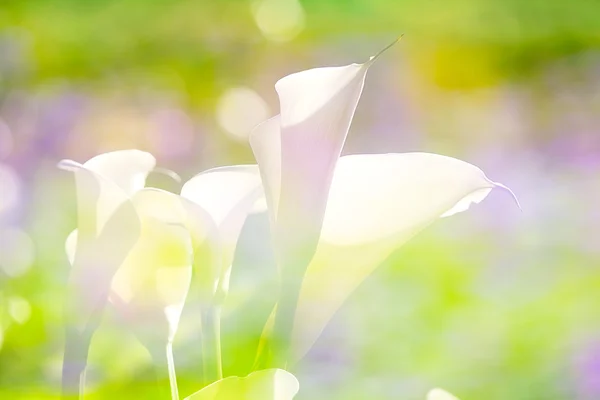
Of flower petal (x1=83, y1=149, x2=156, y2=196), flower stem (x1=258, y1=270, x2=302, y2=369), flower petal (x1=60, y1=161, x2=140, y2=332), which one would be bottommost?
flower stem (x1=258, y1=270, x2=302, y2=369)

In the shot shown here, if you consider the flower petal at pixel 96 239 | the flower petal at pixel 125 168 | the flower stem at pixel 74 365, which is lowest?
the flower stem at pixel 74 365

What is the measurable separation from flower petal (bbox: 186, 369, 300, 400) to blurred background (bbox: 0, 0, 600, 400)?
A: 33 centimetres

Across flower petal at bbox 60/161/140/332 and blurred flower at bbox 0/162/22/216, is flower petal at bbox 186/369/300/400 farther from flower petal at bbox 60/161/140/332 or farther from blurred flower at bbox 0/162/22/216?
blurred flower at bbox 0/162/22/216

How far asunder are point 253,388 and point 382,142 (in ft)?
1.28

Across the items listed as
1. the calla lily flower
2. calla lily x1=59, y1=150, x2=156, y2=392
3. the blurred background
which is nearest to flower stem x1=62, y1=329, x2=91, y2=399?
calla lily x1=59, y1=150, x2=156, y2=392

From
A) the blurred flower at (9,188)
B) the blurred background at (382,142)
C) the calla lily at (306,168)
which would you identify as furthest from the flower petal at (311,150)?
the blurred flower at (9,188)

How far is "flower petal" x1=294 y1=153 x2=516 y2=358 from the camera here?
0.32 meters

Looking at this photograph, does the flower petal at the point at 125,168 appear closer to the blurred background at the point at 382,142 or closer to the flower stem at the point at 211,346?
the flower stem at the point at 211,346

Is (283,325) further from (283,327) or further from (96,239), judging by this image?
(96,239)

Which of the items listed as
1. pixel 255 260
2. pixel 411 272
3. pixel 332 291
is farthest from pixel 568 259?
pixel 332 291

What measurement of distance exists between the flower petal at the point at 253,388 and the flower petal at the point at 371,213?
1.1 inches

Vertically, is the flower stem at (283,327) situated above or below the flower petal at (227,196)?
below

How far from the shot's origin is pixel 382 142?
2.09 feet

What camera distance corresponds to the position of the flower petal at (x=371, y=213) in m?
0.32
